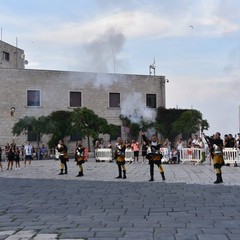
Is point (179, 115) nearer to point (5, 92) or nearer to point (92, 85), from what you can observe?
point (92, 85)

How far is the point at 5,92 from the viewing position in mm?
47000

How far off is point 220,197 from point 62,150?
11.6m

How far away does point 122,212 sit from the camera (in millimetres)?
10328

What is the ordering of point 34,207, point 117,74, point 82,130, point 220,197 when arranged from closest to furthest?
1. point 34,207
2. point 220,197
3. point 82,130
4. point 117,74

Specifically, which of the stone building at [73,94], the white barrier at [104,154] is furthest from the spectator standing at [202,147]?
the stone building at [73,94]

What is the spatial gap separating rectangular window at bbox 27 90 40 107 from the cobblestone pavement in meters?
32.4

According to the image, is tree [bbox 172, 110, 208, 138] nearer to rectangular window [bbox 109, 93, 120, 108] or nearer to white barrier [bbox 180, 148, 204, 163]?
rectangular window [bbox 109, 93, 120, 108]

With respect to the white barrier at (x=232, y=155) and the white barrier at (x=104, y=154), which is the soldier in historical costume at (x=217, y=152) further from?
the white barrier at (x=104, y=154)

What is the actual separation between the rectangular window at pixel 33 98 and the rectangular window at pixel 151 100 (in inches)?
440

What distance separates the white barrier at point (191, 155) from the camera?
29422mm

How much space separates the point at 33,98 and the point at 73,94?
12.9 feet

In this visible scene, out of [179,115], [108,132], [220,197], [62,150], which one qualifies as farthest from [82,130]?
[220,197]

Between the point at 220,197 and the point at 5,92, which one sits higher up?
the point at 5,92

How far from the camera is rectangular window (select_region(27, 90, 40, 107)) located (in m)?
47.8
